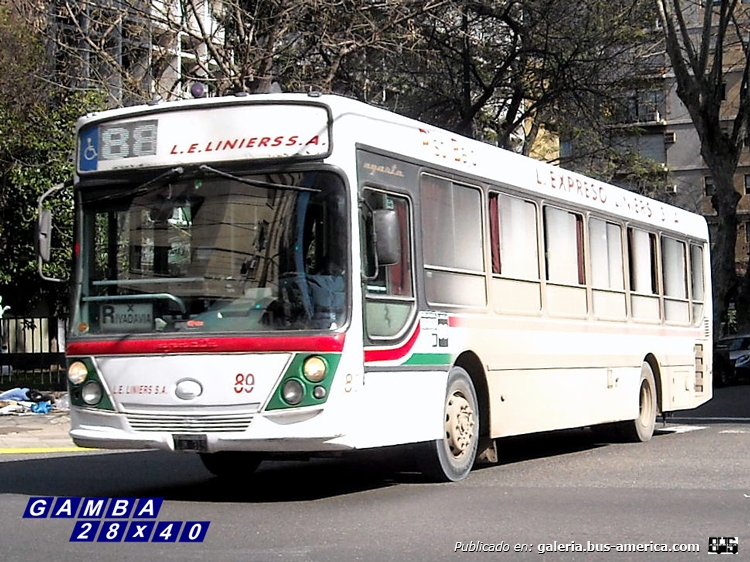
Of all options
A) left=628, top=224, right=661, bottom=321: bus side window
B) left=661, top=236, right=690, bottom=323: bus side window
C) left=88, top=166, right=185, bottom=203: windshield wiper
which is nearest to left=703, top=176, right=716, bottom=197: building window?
left=661, top=236, right=690, bottom=323: bus side window

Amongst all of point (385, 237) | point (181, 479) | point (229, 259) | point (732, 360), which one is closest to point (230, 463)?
point (181, 479)

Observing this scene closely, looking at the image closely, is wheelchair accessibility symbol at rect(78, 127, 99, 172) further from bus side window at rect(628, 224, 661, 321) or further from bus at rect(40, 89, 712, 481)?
bus side window at rect(628, 224, 661, 321)

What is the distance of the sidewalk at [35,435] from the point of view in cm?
1725

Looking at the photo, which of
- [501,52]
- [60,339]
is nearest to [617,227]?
[501,52]

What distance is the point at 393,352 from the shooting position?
10.6 m

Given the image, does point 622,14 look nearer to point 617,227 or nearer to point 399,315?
point 617,227

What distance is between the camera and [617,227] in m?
16.0

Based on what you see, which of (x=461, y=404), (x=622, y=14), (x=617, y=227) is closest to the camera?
(x=461, y=404)

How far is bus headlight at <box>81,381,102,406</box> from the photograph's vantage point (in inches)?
410

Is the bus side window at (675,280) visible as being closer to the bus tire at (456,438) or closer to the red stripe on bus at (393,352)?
the bus tire at (456,438)

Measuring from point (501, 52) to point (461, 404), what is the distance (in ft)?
68.9

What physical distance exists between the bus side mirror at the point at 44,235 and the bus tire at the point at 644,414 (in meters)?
8.31

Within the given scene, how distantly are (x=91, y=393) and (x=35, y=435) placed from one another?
8510mm

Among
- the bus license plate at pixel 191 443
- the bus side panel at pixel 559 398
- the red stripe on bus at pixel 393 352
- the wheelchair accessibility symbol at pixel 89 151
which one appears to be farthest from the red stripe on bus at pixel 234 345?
the bus side panel at pixel 559 398
